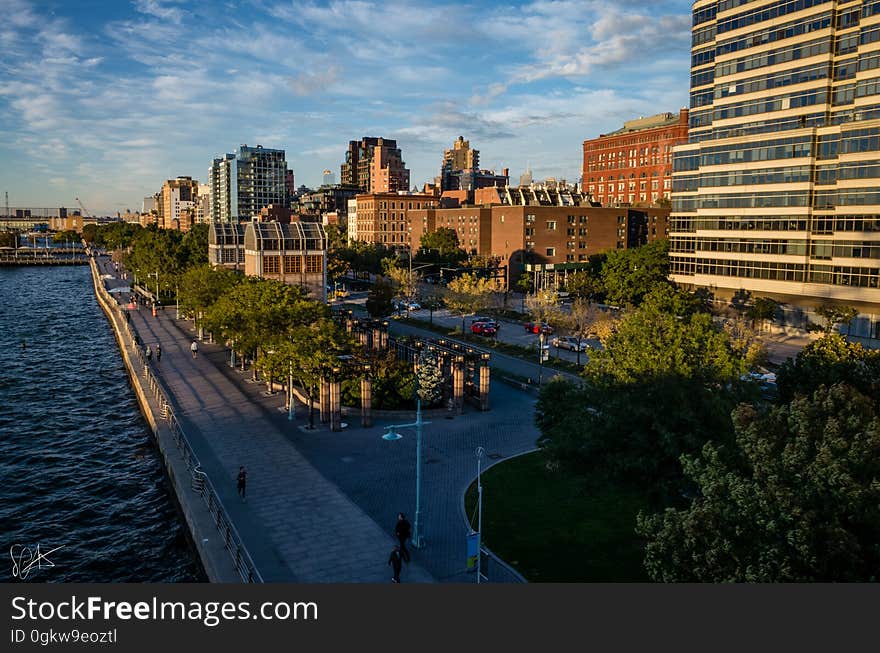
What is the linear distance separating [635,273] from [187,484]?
7318 centimetres

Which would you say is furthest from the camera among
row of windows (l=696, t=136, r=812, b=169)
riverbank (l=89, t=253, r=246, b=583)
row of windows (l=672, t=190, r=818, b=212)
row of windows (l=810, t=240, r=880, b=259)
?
row of windows (l=672, t=190, r=818, b=212)

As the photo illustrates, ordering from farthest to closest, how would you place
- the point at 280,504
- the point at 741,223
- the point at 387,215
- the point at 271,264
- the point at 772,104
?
1. the point at 387,215
2. the point at 271,264
3. the point at 741,223
4. the point at 772,104
5. the point at 280,504

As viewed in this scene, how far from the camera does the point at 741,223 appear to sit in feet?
277

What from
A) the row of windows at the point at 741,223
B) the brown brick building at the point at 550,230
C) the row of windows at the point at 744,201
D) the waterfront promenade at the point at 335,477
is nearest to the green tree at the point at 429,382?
the waterfront promenade at the point at 335,477

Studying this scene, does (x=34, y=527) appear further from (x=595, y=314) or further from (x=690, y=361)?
(x=595, y=314)

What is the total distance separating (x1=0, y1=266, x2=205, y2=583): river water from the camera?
2964 centimetres

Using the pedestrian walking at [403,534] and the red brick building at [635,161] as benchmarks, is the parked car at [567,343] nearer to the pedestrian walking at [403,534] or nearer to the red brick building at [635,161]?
the pedestrian walking at [403,534]

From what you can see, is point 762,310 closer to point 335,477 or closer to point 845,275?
point 845,275

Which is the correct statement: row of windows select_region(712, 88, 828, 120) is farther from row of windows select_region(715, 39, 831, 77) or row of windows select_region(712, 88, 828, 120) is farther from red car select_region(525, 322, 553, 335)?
red car select_region(525, 322, 553, 335)

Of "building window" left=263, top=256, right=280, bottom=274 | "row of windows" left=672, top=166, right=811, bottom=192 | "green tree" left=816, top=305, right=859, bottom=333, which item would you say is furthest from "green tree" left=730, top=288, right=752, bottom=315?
"building window" left=263, top=256, right=280, bottom=274

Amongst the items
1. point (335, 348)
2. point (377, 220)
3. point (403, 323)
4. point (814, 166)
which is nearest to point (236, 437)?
point (335, 348)

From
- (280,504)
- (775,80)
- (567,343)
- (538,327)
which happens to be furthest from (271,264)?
(775,80)

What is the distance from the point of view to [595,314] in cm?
6938

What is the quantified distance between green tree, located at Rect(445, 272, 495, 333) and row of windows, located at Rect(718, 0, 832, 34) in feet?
138
